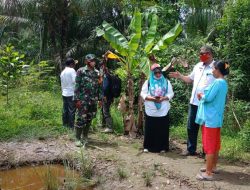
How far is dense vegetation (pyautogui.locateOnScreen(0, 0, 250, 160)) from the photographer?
28.9ft

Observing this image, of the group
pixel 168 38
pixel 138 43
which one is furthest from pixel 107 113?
pixel 168 38

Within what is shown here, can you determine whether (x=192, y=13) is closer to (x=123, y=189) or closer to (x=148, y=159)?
(x=148, y=159)

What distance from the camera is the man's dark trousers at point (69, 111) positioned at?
8.63 metres

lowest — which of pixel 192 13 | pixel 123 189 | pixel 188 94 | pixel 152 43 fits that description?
pixel 123 189

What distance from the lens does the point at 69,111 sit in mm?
8711

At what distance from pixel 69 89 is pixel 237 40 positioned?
3.94 meters

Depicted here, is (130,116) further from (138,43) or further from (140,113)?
(138,43)

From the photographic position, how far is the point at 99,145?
305 inches

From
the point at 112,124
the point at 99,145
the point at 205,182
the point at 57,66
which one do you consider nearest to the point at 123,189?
the point at 205,182

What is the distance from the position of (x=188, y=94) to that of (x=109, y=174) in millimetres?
4093

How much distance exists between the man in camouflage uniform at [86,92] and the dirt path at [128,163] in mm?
512

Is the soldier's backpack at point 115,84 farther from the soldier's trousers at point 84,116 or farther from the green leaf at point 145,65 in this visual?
the soldier's trousers at point 84,116

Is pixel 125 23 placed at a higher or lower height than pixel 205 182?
higher

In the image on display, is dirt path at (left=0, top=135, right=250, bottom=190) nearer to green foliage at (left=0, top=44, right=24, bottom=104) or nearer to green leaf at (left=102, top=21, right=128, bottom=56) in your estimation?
green leaf at (left=102, top=21, right=128, bottom=56)
